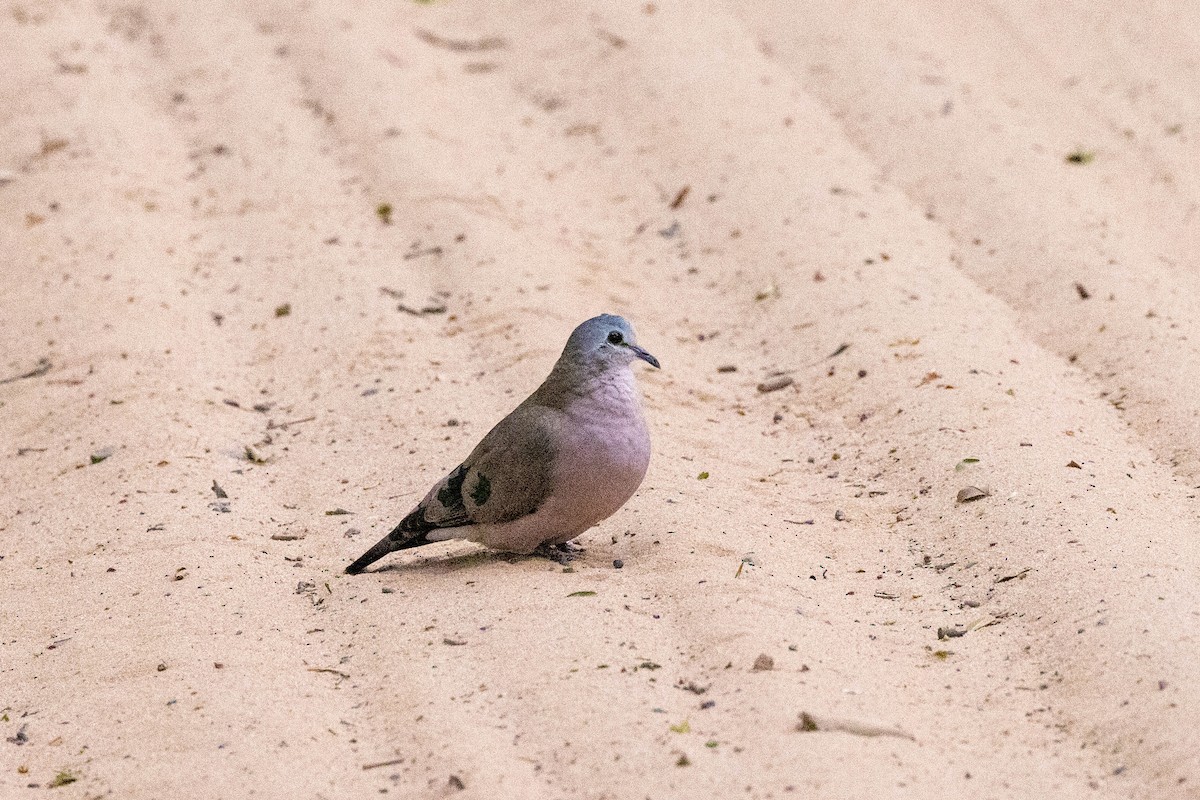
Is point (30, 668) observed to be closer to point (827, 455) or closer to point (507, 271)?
point (827, 455)

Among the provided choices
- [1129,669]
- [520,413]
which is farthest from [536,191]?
[1129,669]

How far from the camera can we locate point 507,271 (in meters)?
7.87

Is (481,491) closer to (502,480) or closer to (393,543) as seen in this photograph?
(502,480)

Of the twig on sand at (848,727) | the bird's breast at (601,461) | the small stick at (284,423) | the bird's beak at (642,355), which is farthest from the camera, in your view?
the small stick at (284,423)

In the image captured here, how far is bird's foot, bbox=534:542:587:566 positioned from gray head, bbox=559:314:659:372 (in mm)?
626

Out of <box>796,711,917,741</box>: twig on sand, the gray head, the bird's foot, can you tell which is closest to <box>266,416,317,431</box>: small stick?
the bird's foot

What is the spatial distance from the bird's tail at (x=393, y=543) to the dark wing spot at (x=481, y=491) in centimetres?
21

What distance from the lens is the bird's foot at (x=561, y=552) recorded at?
5395 mm

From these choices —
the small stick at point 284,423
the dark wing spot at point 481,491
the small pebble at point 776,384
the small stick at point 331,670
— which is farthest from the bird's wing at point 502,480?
the small pebble at point 776,384

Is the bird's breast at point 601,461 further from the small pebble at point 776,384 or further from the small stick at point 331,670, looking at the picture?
the small pebble at point 776,384

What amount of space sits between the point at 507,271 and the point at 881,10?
4.03m

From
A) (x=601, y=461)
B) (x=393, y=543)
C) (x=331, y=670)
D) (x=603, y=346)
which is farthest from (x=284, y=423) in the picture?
(x=331, y=670)

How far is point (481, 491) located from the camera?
528 cm

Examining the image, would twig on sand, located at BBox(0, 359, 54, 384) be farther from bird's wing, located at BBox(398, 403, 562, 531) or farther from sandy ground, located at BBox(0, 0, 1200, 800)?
bird's wing, located at BBox(398, 403, 562, 531)
